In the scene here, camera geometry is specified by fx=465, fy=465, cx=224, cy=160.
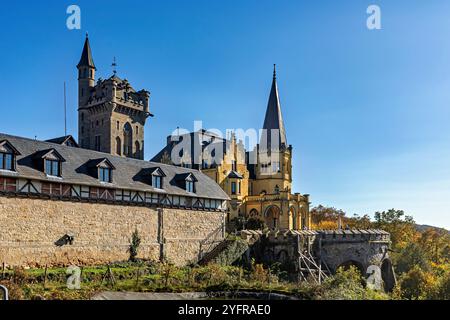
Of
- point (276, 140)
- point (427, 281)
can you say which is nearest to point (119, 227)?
point (427, 281)

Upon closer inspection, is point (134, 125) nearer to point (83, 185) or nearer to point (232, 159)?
point (232, 159)

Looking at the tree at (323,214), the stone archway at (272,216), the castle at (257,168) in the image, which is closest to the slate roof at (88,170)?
the castle at (257,168)

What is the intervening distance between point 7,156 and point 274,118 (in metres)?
38.7

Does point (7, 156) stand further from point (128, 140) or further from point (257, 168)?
point (257, 168)

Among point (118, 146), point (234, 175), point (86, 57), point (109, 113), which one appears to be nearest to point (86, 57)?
point (86, 57)

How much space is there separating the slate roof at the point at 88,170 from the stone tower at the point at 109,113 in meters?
18.8

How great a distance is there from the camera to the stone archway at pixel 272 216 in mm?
53719

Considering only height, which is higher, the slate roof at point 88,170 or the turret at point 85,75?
the turret at point 85,75

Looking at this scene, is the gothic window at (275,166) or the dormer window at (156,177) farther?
the gothic window at (275,166)

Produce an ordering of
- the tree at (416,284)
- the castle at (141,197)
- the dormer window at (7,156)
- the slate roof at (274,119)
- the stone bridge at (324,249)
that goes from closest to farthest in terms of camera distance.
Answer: the dormer window at (7,156)
the castle at (141,197)
the stone bridge at (324,249)
the tree at (416,284)
the slate roof at (274,119)

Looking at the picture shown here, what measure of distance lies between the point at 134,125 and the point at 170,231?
2657 centimetres

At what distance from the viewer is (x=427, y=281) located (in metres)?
40.8

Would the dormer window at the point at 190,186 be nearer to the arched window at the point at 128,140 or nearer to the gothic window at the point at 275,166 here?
the gothic window at the point at 275,166

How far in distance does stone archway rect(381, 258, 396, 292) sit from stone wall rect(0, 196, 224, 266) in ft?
52.8
